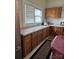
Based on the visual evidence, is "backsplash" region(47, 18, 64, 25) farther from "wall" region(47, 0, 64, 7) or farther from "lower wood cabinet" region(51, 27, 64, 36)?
"wall" region(47, 0, 64, 7)

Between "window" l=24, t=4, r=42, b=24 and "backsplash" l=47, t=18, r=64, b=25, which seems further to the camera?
"backsplash" l=47, t=18, r=64, b=25

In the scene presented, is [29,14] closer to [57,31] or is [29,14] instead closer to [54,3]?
[57,31]

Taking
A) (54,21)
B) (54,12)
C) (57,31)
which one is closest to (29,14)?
(57,31)

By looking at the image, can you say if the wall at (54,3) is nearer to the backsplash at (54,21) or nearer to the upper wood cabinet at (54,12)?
the upper wood cabinet at (54,12)

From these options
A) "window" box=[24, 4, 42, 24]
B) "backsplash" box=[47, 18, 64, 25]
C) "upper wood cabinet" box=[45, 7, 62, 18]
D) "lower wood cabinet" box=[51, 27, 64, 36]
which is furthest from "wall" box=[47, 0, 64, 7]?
"window" box=[24, 4, 42, 24]

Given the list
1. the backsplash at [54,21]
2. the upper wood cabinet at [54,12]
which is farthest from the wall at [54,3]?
the backsplash at [54,21]
